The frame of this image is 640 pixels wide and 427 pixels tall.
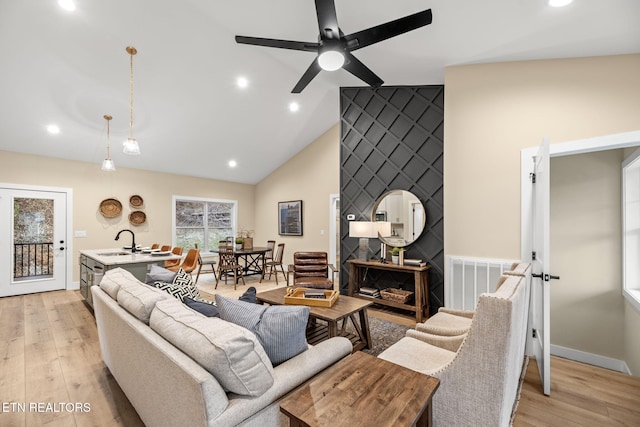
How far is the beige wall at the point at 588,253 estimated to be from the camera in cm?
301

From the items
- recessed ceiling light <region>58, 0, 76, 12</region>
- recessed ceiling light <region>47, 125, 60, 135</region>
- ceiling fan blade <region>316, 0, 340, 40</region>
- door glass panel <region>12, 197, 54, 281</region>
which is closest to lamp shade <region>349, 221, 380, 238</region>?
ceiling fan blade <region>316, 0, 340, 40</region>

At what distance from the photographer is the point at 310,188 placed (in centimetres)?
669

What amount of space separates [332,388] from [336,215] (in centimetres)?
521

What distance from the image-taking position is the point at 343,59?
7.25 ft

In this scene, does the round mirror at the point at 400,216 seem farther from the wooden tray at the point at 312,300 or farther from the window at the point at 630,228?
the window at the point at 630,228

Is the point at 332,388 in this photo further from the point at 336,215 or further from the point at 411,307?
the point at 336,215

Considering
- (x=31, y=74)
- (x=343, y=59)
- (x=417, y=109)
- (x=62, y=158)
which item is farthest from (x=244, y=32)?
(x=62, y=158)

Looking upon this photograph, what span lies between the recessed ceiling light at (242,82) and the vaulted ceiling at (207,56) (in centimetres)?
6

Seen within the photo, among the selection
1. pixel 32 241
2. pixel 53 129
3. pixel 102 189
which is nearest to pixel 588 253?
pixel 53 129

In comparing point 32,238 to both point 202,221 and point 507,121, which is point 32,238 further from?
point 507,121

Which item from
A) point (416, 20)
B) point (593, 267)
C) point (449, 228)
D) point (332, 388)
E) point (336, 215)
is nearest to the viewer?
point (332, 388)

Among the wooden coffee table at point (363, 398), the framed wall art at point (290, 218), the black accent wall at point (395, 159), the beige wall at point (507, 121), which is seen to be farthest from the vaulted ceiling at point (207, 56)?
the wooden coffee table at point (363, 398)

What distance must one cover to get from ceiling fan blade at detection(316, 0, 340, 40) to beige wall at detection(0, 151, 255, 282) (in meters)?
5.73

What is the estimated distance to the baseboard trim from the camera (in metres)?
2.93
